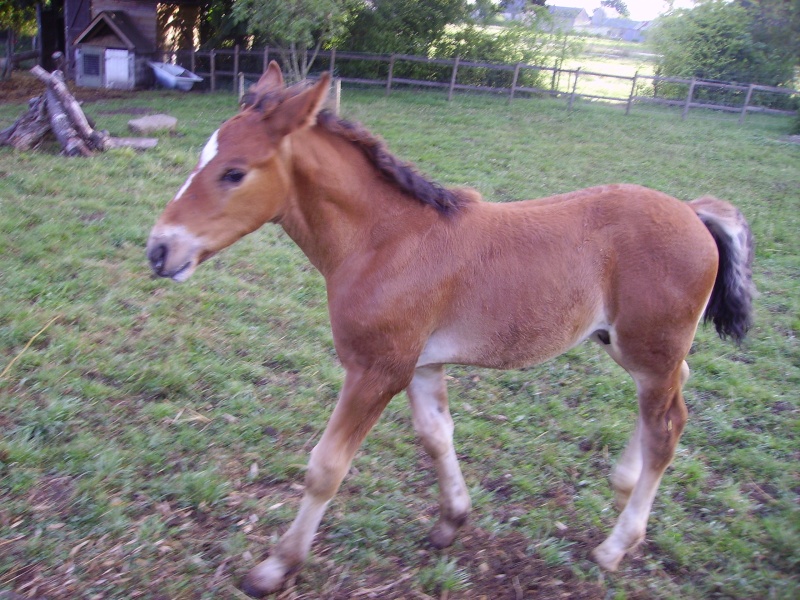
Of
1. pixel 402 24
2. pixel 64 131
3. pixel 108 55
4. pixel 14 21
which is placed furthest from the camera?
pixel 14 21

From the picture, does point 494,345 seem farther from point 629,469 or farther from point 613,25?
point 613,25

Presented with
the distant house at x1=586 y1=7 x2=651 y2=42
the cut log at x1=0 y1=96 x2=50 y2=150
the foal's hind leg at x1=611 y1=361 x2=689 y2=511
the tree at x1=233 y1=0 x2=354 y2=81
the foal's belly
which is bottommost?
the foal's hind leg at x1=611 y1=361 x2=689 y2=511

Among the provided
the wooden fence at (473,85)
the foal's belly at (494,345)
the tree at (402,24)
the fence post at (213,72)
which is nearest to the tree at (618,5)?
the wooden fence at (473,85)

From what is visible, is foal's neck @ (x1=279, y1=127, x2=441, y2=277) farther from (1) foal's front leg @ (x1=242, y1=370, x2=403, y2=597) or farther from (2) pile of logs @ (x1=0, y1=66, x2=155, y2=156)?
(2) pile of logs @ (x1=0, y1=66, x2=155, y2=156)

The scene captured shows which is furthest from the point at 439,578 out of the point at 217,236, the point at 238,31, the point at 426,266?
the point at 238,31

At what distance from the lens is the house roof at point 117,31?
18406 millimetres

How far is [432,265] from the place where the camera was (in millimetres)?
2799

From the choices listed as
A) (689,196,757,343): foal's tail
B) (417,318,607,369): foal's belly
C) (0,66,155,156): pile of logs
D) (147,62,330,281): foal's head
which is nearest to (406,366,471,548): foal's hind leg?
(417,318,607,369): foal's belly

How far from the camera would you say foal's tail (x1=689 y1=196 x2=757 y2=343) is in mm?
3143

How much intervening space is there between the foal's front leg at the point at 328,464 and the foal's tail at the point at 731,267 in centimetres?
171

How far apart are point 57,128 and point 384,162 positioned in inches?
317

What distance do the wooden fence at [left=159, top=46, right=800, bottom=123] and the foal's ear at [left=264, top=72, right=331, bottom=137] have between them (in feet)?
56.9

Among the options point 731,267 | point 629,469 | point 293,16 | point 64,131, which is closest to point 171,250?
point 629,469

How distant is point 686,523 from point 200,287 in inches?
159
